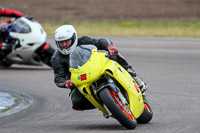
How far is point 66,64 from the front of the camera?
23.6 ft

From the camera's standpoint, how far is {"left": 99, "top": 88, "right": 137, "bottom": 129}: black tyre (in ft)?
20.1

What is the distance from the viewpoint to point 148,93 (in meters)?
10.4

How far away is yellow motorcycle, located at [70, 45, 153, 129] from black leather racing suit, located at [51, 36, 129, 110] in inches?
15.4

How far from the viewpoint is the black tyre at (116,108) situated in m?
6.13

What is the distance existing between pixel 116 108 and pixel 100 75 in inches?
19.2

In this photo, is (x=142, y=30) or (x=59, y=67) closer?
(x=59, y=67)

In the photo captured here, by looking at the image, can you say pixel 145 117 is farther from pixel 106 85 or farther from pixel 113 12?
pixel 113 12

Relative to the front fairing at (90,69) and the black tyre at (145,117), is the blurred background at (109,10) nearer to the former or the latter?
the black tyre at (145,117)

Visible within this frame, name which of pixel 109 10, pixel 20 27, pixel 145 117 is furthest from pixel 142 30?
pixel 145 117

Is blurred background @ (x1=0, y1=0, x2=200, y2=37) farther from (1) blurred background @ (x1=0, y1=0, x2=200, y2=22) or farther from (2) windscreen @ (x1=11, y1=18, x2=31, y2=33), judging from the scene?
(2) windscreen @ (x1=11, y1=18, x2=31, y2=33)

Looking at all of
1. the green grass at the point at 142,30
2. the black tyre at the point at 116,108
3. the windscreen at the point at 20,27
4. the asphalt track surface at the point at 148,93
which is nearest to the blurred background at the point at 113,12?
the green grass at the point at 142,30

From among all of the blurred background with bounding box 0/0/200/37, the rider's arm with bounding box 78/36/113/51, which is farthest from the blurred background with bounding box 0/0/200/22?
the rider's arm with bounding box 78/36/113/51

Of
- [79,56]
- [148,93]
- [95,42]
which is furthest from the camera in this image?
[148,93]

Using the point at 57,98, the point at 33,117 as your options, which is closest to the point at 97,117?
the point at 33,117
